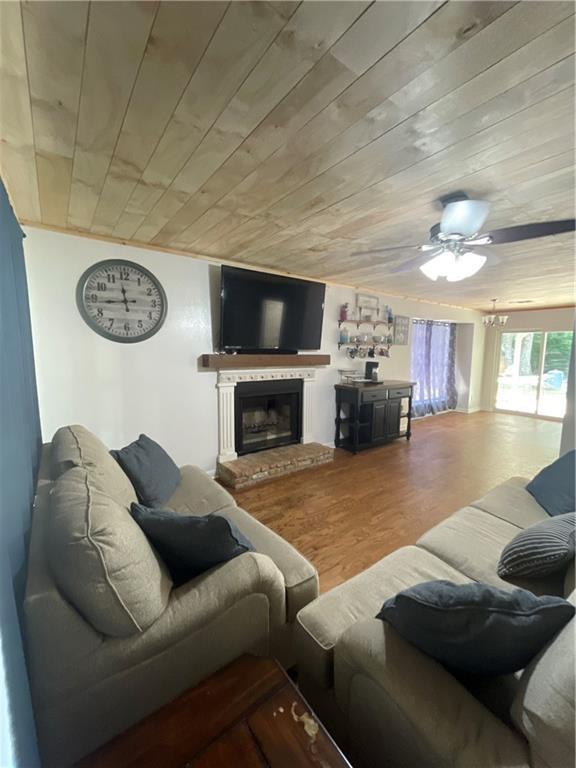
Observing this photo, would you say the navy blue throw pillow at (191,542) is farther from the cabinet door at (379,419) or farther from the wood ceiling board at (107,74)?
the cabinet door at (379,419)

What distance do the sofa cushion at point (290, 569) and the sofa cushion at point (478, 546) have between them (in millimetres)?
645

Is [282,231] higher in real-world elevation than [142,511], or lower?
higher

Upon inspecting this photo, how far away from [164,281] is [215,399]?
4.09 feet

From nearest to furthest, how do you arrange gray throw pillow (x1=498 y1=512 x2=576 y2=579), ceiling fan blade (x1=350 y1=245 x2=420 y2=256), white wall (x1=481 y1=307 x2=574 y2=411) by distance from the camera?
gray throw pillow (x1=498 y1=512 x2=576 y2=579)
ceiling fan blade (x1=350 y1=245 x2=420 y2=256)
white wall (x1=481 y1=307 x2=574 y2=411)

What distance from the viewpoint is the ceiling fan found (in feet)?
5.42

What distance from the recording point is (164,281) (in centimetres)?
288

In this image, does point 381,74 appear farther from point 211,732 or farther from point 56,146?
point 211,732

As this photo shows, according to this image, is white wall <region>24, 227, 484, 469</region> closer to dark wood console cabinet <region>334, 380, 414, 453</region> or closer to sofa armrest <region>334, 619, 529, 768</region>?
dark wood console cabinet <region>334, 380, 414, 453</region>

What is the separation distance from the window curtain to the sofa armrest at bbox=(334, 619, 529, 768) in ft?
18.4

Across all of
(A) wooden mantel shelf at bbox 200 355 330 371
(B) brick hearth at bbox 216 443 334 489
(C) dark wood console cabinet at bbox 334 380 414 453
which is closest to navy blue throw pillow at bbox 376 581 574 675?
(B) brick hearth at bbox 216 443 334 489

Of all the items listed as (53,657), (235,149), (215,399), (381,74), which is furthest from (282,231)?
(53,657)

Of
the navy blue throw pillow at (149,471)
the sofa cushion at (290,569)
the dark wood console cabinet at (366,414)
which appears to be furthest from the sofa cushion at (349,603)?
the dark wood console cabinet at (366,414)

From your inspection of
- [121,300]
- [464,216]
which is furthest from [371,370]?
[121,300]

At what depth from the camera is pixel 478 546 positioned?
61.6 inches
